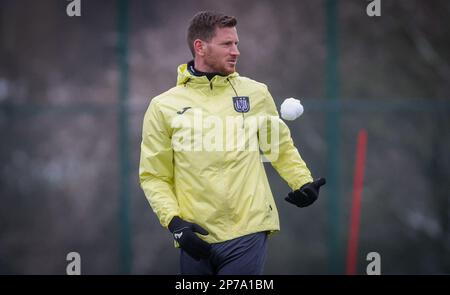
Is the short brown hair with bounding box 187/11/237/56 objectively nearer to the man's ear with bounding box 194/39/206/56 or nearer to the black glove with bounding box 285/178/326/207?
the man's ear with bounding box 194/39/206/56

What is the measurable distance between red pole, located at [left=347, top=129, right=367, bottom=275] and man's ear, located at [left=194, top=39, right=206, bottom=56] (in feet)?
10.6

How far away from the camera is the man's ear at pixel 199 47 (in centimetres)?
416

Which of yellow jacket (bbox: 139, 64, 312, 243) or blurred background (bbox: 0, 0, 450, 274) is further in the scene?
blurred background (bbox: 0, 0, 450, 274)

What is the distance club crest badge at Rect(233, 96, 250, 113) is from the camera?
13.4 feet

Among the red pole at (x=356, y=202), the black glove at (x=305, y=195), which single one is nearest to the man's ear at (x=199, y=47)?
the black glove at (x=305, y=195)

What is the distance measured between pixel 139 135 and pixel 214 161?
314 centimetres

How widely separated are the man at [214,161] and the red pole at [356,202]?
2.98m

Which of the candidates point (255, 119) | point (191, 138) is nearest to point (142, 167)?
point (191, 138)

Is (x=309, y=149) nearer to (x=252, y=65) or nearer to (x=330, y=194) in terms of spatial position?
(x=330, y=194)

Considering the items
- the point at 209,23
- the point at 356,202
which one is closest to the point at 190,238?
the point at 209,23

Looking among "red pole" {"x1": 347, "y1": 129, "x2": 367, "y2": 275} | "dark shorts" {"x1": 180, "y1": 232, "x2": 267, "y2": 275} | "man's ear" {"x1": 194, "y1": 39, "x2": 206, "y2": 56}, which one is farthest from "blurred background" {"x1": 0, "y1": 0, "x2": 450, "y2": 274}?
"dark shorts" {"x1": 180, "y1": 232, "x2": 267, "y2": 275}

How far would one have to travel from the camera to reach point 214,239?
13.1ft

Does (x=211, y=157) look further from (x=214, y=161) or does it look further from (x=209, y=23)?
(x=209, y=23)

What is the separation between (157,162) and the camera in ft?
13.4
